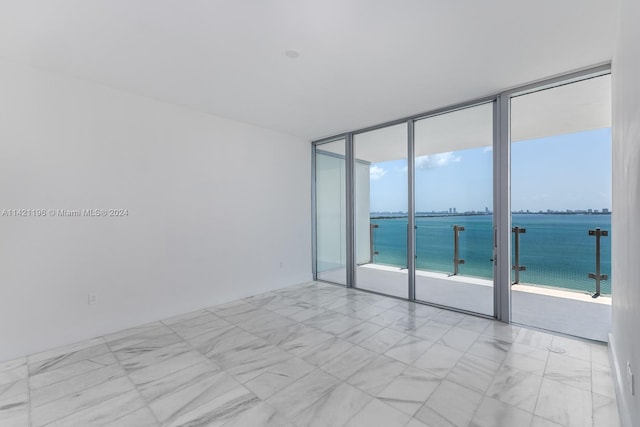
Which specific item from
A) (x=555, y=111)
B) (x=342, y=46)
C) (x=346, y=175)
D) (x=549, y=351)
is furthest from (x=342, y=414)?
(x=555, y=111)

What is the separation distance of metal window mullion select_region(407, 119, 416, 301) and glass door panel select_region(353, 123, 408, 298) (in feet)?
0.35

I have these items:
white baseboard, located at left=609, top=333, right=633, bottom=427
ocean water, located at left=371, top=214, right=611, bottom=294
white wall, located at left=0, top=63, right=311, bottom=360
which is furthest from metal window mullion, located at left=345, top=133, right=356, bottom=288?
white baseboard, located at left=609, top=333, right=633, bottom=427

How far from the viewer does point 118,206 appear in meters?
3.37

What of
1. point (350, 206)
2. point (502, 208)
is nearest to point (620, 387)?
point (502, 208)

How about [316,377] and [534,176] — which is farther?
[534,176]

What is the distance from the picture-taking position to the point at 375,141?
4.99 m

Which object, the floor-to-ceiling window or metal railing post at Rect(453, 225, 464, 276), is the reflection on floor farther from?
metal railing post at Rect(453, 225, 464, 276)

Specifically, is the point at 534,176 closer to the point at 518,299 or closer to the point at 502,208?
the point at 502,208

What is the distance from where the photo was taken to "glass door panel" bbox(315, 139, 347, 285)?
5406 mm

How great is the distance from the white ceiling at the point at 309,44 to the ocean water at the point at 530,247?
177 centimetres

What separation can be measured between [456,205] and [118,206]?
14.3 feet

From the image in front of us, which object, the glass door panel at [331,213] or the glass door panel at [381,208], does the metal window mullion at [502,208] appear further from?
the glass door panel at [331,213]

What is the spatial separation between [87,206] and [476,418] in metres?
4.13

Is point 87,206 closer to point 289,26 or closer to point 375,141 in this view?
point 289,26
